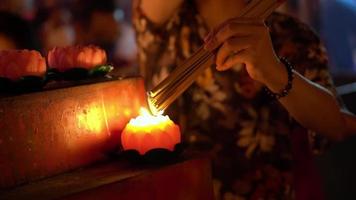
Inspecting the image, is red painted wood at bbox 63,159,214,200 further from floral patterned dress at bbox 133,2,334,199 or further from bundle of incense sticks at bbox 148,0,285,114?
floral patterned dress at bbox 133,2,334,199

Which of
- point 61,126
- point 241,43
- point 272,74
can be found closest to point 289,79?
point 272,74

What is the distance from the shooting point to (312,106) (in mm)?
1180

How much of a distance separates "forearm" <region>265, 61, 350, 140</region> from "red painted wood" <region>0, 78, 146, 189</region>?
295 mm

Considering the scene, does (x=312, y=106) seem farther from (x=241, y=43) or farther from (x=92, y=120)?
(x=92, y=120)

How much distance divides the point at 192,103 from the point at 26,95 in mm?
556

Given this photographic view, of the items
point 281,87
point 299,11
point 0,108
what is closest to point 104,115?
point 0,108

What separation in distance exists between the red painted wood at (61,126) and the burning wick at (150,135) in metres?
0.07

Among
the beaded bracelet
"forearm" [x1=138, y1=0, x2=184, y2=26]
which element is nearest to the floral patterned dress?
"forearm" [x1=138, y1=0, x2=184, y2=26]

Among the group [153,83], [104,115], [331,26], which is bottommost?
[104,115]

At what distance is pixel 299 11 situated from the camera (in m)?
3.22

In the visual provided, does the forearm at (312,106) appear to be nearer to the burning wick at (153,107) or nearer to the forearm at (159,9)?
the burning wick at (153,107)

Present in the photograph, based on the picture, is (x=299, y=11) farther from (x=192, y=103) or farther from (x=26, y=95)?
(x=26, y=95)

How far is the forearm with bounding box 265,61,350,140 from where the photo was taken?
105cm

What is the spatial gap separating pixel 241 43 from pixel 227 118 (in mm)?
414
